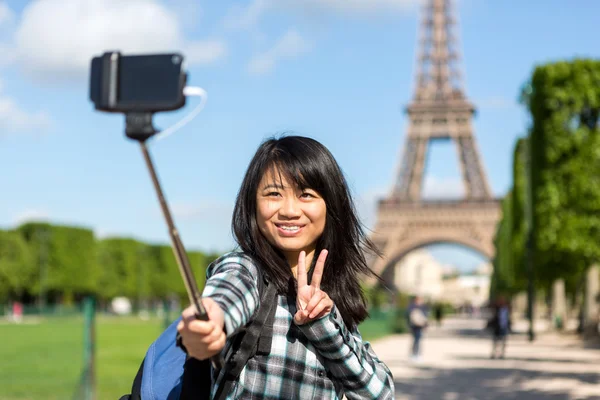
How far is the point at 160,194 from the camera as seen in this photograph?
5.10 ft

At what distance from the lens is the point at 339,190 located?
7.99ft

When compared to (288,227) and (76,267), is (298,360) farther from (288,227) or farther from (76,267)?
(76,267)

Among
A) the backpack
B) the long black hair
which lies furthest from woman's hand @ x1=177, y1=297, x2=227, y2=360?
the long black hair

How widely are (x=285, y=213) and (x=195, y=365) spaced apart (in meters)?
0.46

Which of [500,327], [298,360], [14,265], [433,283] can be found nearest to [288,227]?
[298,360]

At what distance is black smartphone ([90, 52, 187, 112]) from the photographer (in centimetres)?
162

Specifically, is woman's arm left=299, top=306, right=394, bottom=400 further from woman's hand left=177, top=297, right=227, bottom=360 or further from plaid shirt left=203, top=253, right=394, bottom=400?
woman's hand left=177, top=297, right=227, bottom=360

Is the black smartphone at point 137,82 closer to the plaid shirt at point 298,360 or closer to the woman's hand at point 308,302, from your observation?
the plaid shirt at point 298,360

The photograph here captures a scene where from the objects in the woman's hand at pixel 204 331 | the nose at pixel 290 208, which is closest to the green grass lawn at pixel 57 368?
the nose at pixel 290 208

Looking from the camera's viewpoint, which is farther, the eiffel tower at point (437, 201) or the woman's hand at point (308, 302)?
the eiffel tower at point (437, 201)

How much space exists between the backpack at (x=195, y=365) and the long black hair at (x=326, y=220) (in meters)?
0.17

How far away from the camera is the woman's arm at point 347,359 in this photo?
7.11ft

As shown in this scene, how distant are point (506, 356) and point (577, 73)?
9.33 meters

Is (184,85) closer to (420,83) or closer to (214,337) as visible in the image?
(214,337)
